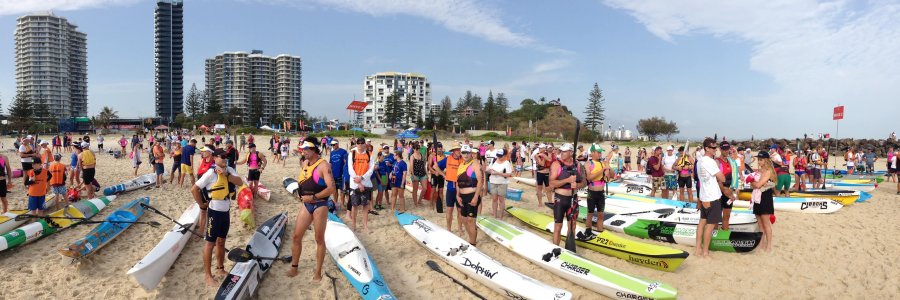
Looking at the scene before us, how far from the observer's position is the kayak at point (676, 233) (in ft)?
22.8

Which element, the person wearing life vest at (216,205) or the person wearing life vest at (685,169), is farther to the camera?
the person wearing life vest at (685,169)

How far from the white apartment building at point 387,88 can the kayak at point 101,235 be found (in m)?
125

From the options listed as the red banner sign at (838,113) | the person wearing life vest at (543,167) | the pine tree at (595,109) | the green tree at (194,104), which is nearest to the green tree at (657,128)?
the pine tree at (595,109)

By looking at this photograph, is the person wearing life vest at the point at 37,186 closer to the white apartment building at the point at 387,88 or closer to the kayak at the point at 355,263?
the kayak at the point at 355,263

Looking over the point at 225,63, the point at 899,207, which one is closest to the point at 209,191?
the point at 899,207

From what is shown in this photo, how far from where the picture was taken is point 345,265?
5.71m

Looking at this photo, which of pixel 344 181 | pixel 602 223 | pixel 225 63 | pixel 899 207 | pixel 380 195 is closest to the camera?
pixel 602 223

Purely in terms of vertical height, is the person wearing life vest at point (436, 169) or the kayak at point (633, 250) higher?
the person wearing life vest at point (436, 169)

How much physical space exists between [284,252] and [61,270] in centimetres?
272

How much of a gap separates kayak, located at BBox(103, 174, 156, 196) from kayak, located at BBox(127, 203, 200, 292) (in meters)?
5.46

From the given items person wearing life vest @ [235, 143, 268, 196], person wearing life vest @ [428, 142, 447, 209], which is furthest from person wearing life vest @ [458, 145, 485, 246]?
person wearing life vest @ [235, 143, 268, 196]

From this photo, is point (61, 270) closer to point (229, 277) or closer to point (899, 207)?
point (229, 277)

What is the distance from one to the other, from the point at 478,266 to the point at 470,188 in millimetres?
Answer: 1289

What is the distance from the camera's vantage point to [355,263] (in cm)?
561
